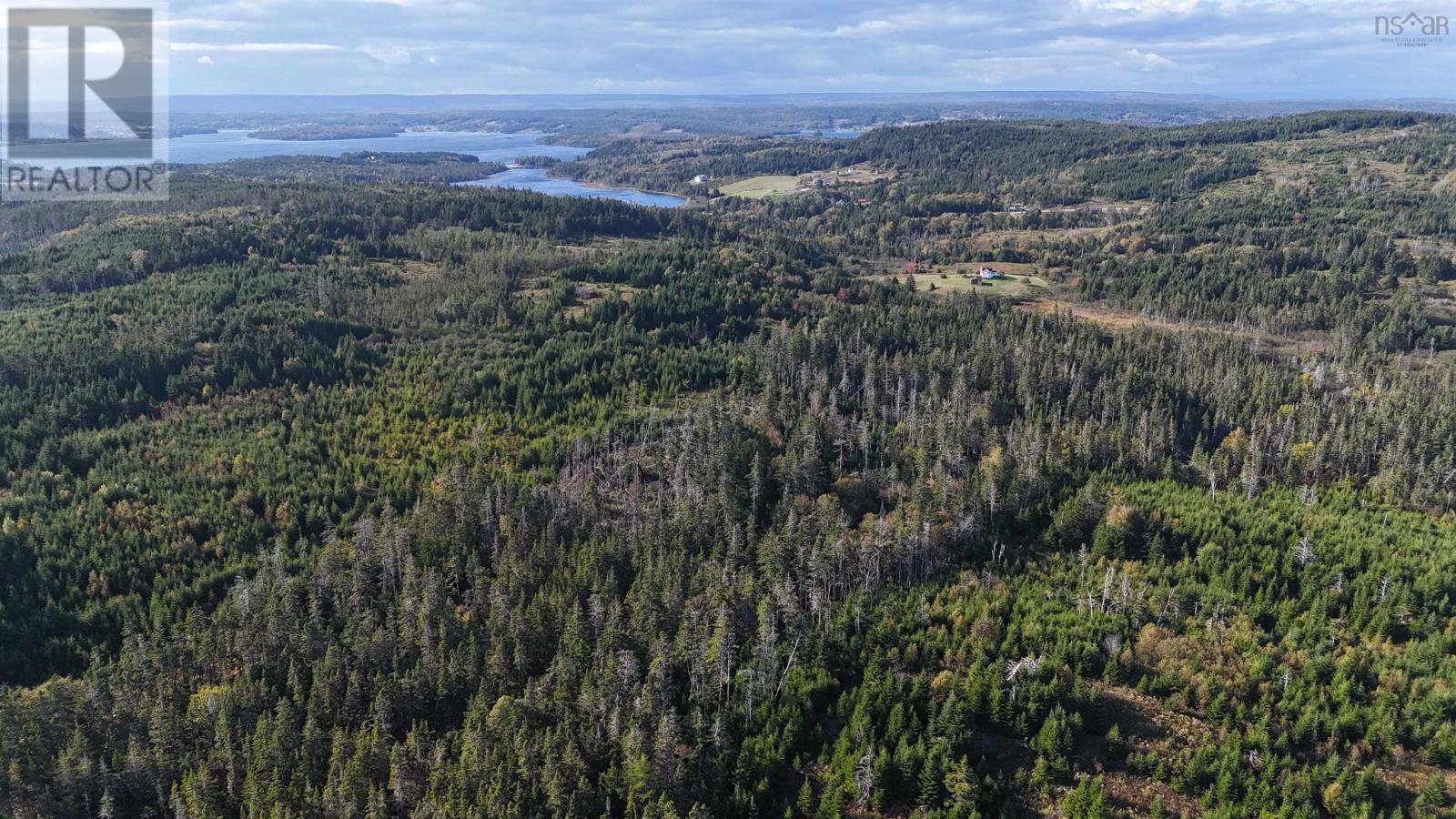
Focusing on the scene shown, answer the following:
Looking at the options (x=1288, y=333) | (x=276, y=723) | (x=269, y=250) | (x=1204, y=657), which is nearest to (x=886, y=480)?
(x=1204, y=657)

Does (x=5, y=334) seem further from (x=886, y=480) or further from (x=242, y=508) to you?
(x=886, y=480)

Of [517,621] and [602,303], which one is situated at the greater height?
[602,303]

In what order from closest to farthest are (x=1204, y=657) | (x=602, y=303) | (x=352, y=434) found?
(x=1204, y=657), (x=352, y=434), (x=602, y=303)

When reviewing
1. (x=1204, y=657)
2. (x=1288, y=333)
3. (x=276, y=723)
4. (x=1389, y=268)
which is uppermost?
(x=1389, y=268)

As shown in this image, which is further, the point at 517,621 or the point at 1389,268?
the point at 1389,268

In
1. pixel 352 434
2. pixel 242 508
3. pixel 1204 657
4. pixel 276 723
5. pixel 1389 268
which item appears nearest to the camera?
pixel 276 723

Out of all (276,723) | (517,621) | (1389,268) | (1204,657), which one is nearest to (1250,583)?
(1204,657)
